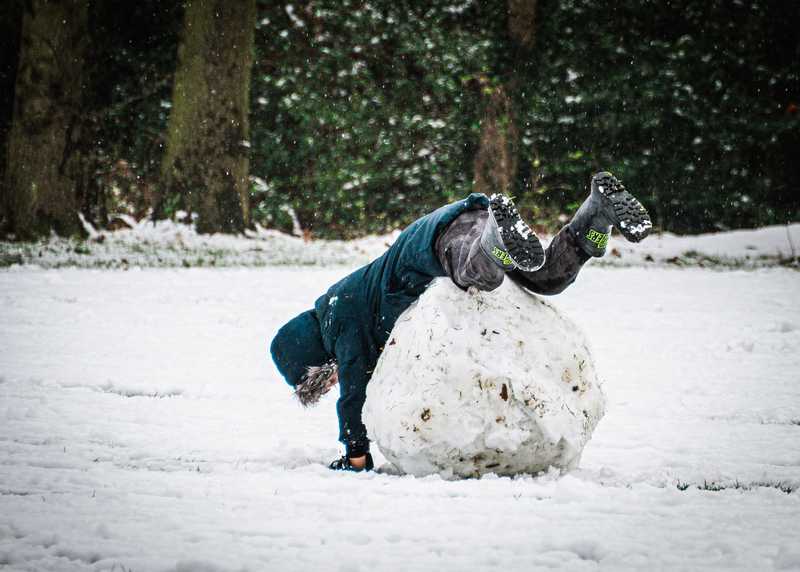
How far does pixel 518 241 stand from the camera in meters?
2.76

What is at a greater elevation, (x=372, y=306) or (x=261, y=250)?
(x=372, y=306)

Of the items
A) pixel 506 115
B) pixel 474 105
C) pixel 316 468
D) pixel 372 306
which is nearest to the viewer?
pixel 316 468

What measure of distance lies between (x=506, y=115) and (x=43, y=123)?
7.26m

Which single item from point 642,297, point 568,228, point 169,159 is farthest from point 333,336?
point 169,159

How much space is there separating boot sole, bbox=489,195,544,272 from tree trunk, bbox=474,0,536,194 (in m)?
10.8

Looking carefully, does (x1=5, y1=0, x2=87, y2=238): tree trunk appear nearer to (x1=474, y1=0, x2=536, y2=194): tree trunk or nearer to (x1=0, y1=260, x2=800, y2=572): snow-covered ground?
(x1=0, y1=260, x2=800, y2=572): snow-covered ground

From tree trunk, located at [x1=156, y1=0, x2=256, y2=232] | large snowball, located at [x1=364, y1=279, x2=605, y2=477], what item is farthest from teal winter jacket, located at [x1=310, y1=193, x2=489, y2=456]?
tree trunk, located at [x1=156, y1=0, x2=256, y2=232]

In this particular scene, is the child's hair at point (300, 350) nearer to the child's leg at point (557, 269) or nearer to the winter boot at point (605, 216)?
the child's leg at point (557, 269)

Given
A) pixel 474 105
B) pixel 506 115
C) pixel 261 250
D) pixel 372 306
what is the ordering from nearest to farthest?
1. pixel 372 306
2. pixel 261 250
3. pixel 506 115
4. pixel 474 105

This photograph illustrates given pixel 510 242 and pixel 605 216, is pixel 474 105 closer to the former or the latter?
pixel 605 216

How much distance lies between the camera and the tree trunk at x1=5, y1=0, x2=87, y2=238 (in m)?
11.1

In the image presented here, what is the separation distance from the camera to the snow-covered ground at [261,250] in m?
9.62

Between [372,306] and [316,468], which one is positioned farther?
[372,306]

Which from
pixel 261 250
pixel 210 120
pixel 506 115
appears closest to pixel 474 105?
pixel 506 115
